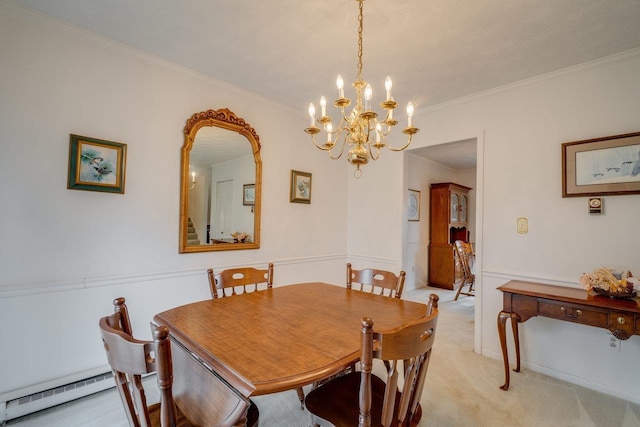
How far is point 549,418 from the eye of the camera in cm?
186

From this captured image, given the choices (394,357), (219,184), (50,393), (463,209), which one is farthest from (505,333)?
(463,209)

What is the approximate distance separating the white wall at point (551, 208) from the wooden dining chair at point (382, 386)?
5.77ft

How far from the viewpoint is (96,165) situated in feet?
6.89

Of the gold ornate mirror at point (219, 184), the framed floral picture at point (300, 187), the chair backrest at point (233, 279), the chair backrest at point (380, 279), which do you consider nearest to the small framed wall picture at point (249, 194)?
the gold ornate mirror at point (219, 184)

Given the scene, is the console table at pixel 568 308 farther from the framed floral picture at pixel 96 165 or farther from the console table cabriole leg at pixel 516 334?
the framed floral picture at pixel 96 165

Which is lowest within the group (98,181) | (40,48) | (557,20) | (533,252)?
(533,252)

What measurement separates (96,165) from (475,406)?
3.23 metres

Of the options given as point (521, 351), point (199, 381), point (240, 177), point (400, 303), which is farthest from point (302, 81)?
point (521, 351)

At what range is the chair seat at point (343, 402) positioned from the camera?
1.19 metres

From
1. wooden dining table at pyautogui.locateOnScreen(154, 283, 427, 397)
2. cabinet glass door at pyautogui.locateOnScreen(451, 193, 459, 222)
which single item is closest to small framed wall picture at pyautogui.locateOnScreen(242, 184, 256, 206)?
wooden dining table at pyautogui.locateOnScreen(154, 283, 427, 397)

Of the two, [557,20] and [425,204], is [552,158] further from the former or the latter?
[425,204]

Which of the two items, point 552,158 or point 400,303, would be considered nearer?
point 400,303

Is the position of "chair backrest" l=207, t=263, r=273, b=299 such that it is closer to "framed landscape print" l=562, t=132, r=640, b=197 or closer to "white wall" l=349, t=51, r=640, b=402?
"white wall" l=349, t=51, r=640, b=402

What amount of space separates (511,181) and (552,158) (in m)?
0.35
